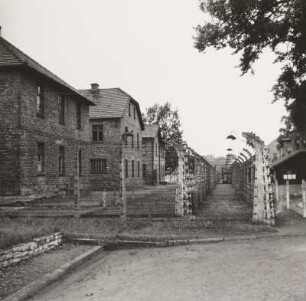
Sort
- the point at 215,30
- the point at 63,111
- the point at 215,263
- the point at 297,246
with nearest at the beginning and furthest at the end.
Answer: the point at 215,263, the point at 297,246, the point at 215,30, the point at 63,111

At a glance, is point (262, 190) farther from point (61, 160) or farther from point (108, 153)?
point (108, 153)

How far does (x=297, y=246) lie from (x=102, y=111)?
28.1 metres

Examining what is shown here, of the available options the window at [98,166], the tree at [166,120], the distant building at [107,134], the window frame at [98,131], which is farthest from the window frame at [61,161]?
the tree at [166,120]

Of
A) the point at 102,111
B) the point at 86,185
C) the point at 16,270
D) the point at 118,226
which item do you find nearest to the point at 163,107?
the point at 102,111

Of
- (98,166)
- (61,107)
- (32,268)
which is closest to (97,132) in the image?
(98,166)

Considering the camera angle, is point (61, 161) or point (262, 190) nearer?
point (262, 190)

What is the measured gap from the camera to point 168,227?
444 inches

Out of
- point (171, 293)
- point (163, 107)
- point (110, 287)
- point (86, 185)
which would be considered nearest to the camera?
point (171, 293)

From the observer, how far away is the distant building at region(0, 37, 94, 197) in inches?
721

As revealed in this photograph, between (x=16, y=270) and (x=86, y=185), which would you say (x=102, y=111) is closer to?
(x=86, y=185)

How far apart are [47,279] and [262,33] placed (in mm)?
13144

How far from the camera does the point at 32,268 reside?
23.0ft

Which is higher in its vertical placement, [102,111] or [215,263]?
[102,111]

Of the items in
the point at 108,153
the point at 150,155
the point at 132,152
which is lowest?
the point at 108,153
